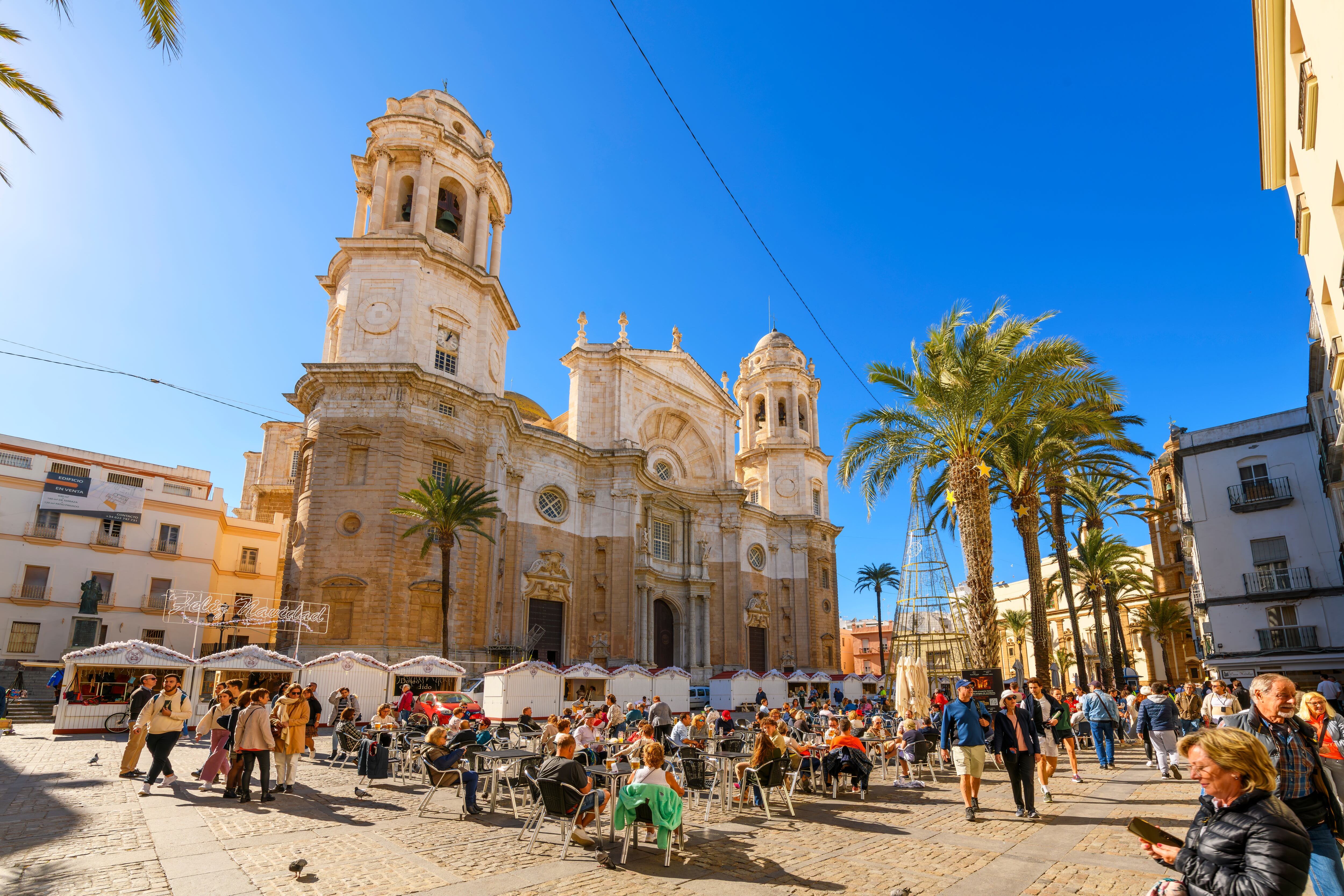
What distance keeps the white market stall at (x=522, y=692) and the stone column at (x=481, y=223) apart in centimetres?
1961

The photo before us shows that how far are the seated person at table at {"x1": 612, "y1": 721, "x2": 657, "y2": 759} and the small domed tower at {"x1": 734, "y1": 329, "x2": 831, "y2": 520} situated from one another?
1606 inches

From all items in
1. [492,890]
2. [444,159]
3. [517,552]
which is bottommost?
[492,890]

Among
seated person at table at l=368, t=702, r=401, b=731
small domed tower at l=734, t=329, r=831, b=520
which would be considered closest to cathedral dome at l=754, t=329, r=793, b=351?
small domed tower at l=734, t=329, r=831, b=520

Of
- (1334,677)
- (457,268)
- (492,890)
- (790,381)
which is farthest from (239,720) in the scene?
(790,381)

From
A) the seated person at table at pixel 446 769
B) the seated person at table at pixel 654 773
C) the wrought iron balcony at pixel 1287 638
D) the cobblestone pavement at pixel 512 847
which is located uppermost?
the wrought iron balcony at pixel 1287 638

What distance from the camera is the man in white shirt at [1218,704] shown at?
41.7 feet

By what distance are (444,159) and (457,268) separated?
5955mm

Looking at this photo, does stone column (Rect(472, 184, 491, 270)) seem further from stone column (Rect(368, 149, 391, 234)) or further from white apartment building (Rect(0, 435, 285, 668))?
white apartment building (Rect(0, 435, 285, 668))

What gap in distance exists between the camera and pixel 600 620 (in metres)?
36.6

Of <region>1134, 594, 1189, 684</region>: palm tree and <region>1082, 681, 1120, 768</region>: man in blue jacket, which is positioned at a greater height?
<region>1134, 594, 1189, 684</region>: palm tree

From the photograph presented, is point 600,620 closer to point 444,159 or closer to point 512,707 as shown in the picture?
point 512,707

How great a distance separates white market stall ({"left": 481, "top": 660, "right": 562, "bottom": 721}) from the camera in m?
22.6

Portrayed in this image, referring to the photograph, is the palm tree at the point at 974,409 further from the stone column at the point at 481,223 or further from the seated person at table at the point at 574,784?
the stone column at the point at 481,223

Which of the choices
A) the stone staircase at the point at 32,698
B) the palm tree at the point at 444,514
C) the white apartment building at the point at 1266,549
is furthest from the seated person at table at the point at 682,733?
the white apartment building at the point at 1266,549
